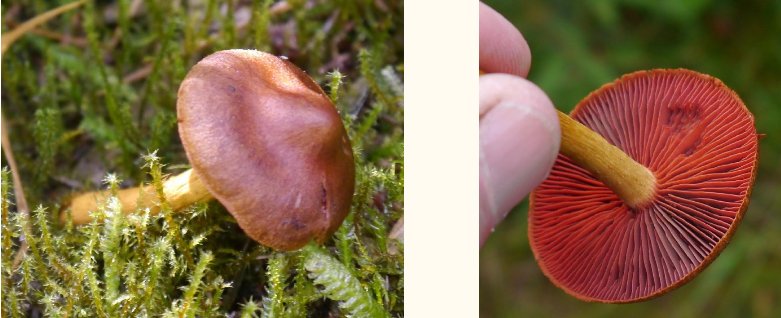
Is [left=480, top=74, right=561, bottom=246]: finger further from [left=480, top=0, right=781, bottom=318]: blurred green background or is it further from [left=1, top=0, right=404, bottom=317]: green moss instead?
[left=480, top=0, right=781, bottom=318]: blurred green background

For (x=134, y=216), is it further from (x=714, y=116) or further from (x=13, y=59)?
(x=714, y=116)

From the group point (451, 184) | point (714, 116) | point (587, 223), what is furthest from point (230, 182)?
point (714, 116)

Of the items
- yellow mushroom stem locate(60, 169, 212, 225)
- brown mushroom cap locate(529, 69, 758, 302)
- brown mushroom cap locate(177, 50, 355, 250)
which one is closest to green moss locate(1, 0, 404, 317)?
yellow mushroom stem locate(60, 169, 212, 225)

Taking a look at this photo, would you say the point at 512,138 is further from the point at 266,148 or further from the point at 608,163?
the point at 266,148

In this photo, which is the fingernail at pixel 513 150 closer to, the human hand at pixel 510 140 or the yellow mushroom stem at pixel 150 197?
the human hand at pixel 510 140

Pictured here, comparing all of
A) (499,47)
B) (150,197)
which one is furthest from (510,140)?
(150,197)
